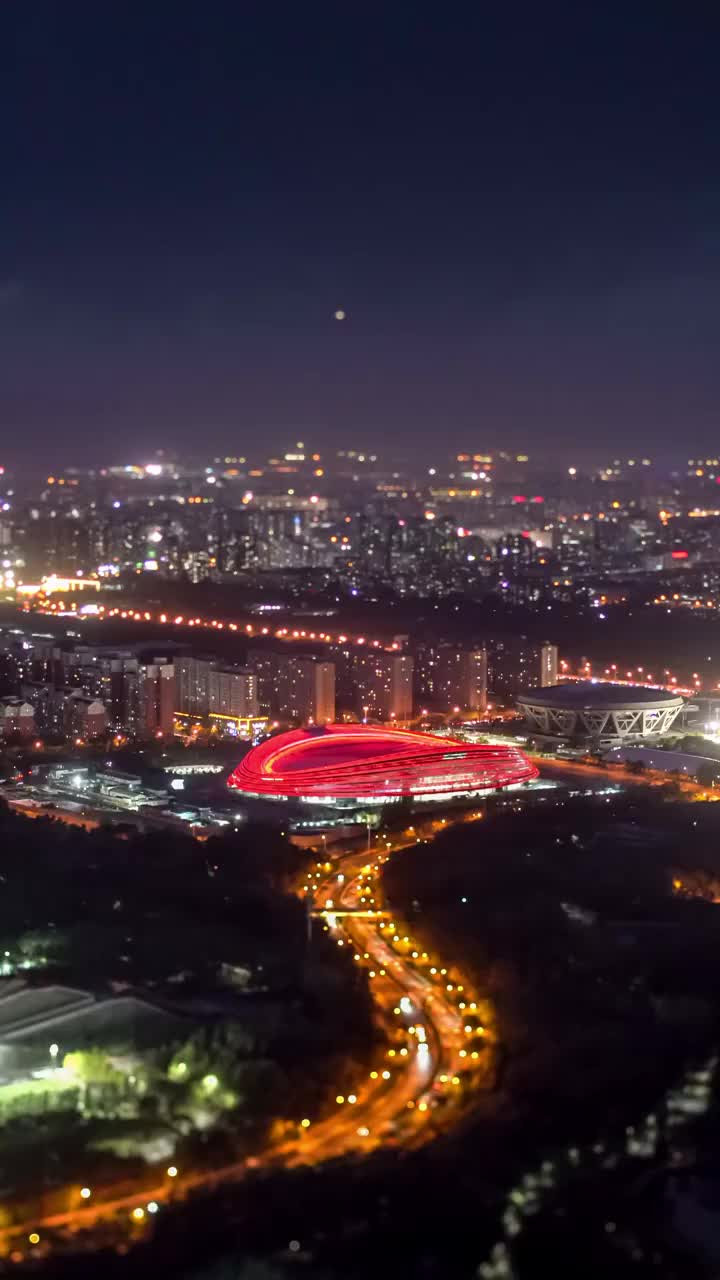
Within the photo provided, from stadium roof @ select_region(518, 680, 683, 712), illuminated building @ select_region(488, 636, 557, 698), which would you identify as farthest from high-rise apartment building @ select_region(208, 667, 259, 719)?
illuminated building @ select_region(488, 636, 557, 698)

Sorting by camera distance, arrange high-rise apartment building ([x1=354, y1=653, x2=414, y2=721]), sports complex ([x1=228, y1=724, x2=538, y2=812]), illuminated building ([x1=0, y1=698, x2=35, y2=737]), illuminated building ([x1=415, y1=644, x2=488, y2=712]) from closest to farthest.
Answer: sports complex ([x1=228, y1=724, x2=538, y2=812]) < illuminated building ([x1=0, y1=698, x2=35, y2=737]) < high-rise apartment building ([x1=354, y1=653, x2=414, y2=721]) < illuminated building ([x1=415, y1=644, x2=488, y2=712])

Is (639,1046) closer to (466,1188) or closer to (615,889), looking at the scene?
(466,1188)

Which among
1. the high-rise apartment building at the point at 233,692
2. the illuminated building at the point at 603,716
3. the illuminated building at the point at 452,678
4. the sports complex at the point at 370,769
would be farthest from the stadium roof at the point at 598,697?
the high-rise apartment building at the point at 233,692

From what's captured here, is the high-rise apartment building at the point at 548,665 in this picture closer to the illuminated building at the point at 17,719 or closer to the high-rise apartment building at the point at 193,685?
the high-rise apartment building at the point at 193,685

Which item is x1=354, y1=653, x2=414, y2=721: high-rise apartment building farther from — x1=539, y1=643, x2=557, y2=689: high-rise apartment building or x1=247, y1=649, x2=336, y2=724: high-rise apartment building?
x1=539, y1=643, x2=557, y2=689: high-rise apartment building

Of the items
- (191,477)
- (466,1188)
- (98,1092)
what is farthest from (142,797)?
(191,477)

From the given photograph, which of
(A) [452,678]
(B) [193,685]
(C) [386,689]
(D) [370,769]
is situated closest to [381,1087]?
(D) [370,769]
